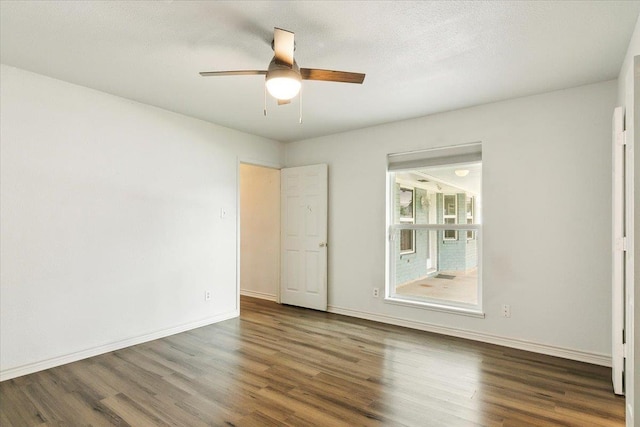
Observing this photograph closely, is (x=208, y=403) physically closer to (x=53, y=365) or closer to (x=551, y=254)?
(x=53, y=365)

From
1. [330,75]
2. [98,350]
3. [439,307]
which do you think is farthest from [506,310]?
[98,350]

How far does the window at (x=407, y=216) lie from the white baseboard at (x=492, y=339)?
2.88 ft

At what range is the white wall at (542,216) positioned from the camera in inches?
122

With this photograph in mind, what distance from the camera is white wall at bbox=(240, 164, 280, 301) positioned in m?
5.50

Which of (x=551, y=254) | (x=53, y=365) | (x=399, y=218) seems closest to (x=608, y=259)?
(x=551, y=254)

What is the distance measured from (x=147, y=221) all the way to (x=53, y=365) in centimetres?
148

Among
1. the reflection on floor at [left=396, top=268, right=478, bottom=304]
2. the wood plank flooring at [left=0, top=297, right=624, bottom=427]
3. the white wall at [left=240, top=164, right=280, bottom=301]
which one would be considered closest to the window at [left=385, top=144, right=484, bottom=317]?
the reflection on floor at [left=396, top=268, right=478, bottom=304]

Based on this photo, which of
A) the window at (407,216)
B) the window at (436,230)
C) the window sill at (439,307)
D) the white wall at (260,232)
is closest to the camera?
the window sill at (439,307)

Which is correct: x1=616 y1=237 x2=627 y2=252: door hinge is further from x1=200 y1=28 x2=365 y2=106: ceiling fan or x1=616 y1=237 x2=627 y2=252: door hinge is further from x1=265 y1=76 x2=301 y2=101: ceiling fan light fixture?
x1=265 y1=76 x2=301 y2=101: ceiling fan light fixture

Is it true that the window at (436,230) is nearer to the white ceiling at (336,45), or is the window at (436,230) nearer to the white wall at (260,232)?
the white ceiling at (336,45)

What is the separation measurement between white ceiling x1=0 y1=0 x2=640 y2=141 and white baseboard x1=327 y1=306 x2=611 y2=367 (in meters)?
2.43

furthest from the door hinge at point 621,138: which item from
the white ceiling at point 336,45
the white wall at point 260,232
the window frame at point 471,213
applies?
the white wall at point 260,232

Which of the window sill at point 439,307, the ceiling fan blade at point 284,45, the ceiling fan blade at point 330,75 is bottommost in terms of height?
the window sill at point 439,307

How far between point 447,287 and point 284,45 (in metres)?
3.28
